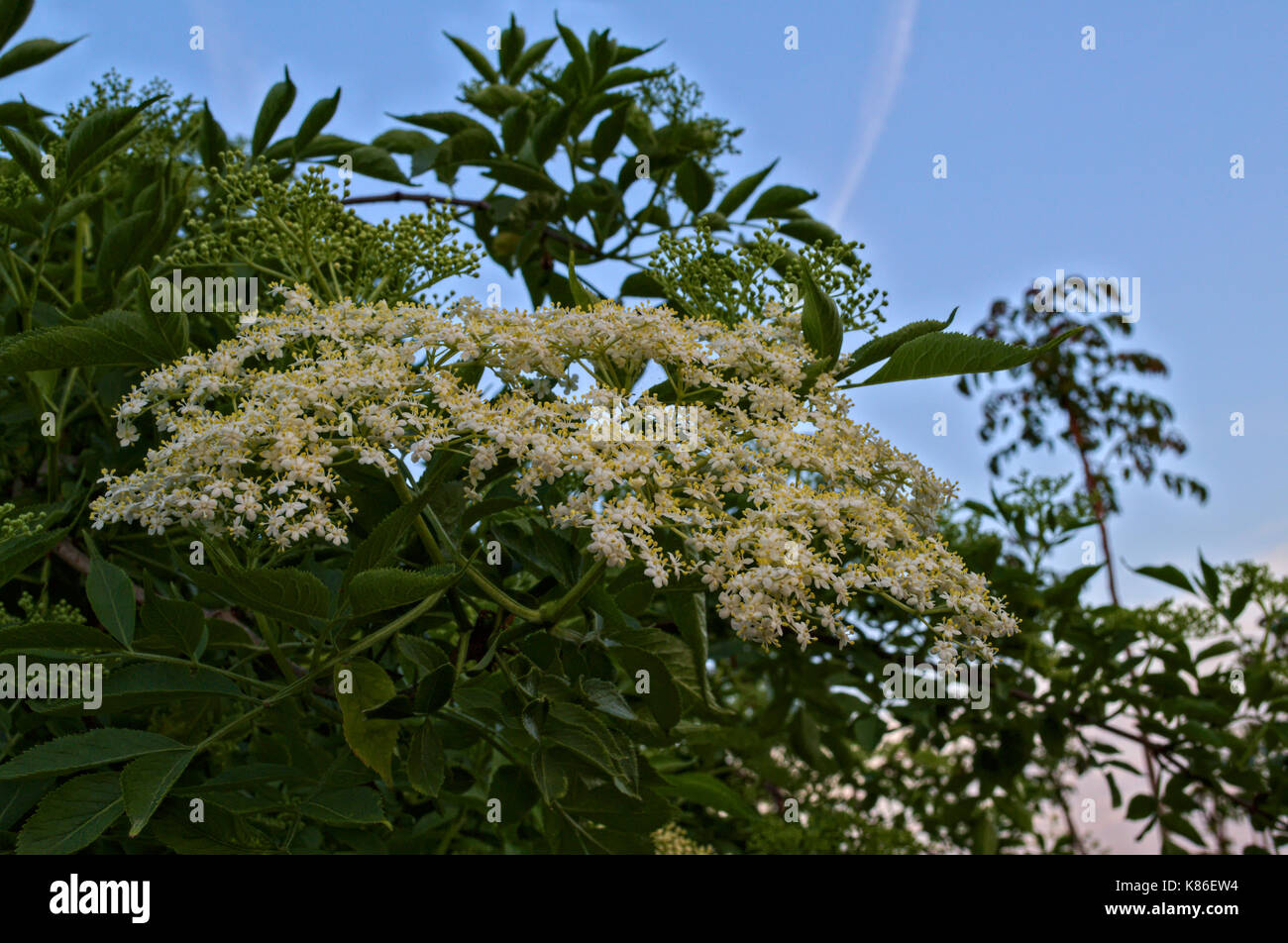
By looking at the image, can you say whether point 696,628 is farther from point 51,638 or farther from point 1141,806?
point 1141,806

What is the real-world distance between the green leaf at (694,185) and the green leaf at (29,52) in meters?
1.45

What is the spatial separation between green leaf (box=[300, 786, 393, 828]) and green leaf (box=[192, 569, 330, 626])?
346mm

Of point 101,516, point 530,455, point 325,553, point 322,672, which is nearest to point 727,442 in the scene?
point 530,455

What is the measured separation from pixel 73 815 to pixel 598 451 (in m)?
0.92

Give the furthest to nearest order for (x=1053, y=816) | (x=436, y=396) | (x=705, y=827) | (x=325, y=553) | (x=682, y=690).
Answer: (x=1053, y=816), (x=705, y=827), (x=325, y=553), (x=682, y=690), (x=436, y=396)

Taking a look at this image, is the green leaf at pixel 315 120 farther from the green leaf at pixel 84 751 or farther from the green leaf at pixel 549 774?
the green leaf at pixel 549 774

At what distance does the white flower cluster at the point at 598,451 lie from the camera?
4.47 ft

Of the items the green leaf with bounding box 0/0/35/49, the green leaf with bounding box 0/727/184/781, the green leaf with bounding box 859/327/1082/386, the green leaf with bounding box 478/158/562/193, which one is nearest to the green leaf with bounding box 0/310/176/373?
the green leaf with bounding box 0/727/184/781

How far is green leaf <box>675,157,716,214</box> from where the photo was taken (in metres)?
2.65

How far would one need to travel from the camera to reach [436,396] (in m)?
1.50

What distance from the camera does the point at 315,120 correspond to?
2.41 m

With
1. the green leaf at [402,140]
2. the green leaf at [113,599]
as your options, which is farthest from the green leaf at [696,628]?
the green leaf at [402,140]
